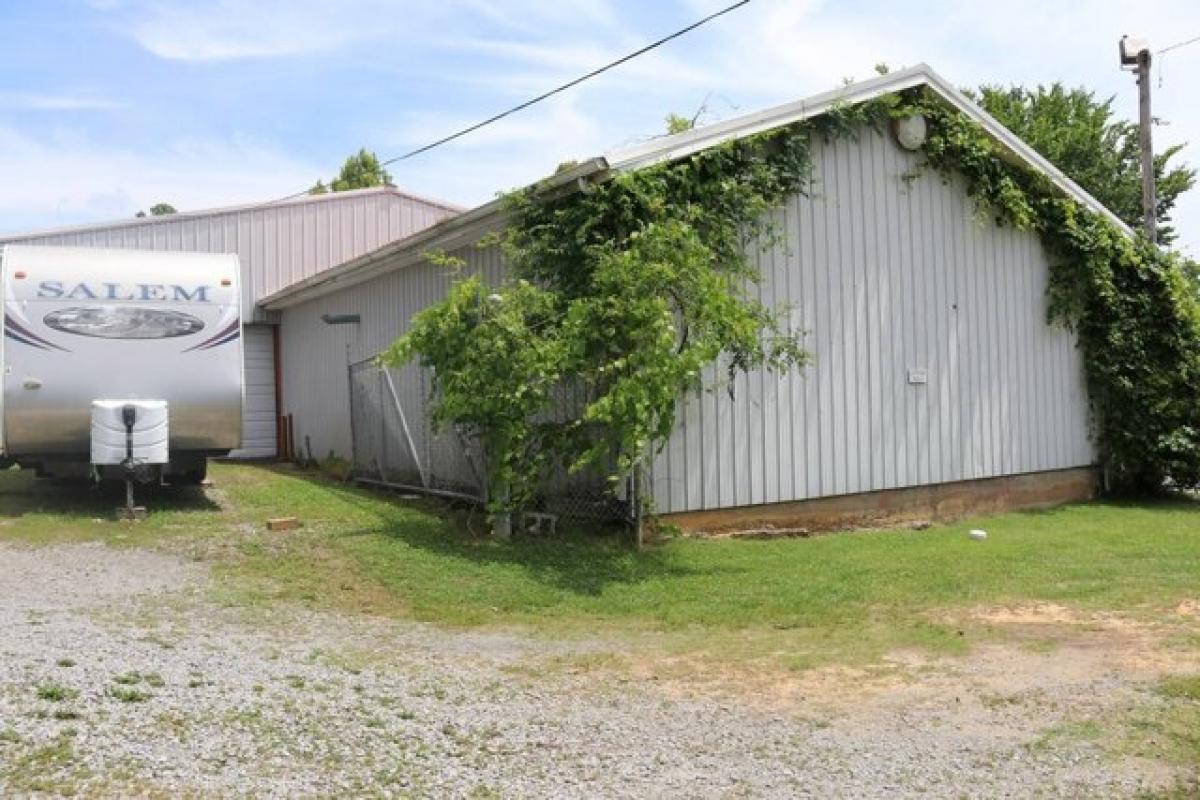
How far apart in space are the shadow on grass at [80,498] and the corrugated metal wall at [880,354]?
10.8 ft

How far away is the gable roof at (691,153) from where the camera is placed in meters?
9.84

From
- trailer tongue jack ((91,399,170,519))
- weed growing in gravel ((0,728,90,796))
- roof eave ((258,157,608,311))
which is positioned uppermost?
roof eave ((258,157,608,311))

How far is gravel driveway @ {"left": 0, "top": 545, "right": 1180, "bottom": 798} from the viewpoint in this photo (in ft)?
13.8

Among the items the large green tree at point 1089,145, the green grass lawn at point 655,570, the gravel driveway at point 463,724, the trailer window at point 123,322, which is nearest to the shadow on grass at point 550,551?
the green grass lawn at point 655,570

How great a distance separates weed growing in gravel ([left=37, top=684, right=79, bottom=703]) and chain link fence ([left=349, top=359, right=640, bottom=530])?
16.5 feet

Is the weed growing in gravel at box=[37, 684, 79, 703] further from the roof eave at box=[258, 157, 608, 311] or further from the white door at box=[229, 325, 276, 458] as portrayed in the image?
the white door at box=[229, 325, 276, 458]

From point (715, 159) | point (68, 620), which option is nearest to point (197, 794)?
point (68, 620)

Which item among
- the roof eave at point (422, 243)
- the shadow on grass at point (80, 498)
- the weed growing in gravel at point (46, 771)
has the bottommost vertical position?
the weed growing in gravel at point (46, 771)

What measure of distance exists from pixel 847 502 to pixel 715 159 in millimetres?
4209

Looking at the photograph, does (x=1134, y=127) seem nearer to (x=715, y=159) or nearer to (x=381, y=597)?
(x=715, y=159)

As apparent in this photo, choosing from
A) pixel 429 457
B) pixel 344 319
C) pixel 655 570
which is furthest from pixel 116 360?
pixel 655 570

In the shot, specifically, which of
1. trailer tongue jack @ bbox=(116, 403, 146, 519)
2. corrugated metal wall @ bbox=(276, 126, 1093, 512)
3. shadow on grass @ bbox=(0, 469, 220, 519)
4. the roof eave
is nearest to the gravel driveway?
trailer tongue jack @ bbox=(116, 403, 146, 519)

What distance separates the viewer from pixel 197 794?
12.9 ft

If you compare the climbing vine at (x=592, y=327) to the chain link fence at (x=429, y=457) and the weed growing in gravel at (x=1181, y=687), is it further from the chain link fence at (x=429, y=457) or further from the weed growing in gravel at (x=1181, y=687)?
the weed growing in gravel at (x=1181, y=687)
